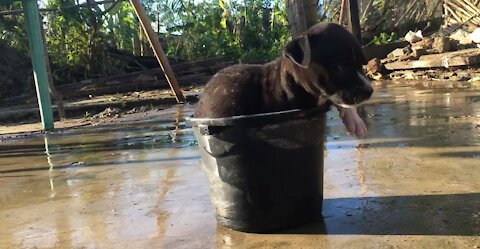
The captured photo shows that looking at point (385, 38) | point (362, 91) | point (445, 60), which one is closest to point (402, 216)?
point (362, 91)

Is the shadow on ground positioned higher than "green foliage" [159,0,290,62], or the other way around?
"green foliage" [159,0,290,62]

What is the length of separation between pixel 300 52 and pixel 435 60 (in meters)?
8.18

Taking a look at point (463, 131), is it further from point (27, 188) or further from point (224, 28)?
point (224, 28)

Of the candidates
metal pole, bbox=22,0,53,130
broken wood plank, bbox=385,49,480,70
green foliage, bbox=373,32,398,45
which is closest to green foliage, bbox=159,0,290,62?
green foliage, bbox=373,32,398,45

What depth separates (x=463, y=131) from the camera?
4543 mm

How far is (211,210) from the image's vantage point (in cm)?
307

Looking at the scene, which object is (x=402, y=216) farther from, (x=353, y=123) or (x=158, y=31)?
(x=158, y=31)

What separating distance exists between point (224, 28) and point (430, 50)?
11.2 meters

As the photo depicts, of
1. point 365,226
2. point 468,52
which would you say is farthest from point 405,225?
point 468,52

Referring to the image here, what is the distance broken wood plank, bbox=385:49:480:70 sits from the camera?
8.90 m

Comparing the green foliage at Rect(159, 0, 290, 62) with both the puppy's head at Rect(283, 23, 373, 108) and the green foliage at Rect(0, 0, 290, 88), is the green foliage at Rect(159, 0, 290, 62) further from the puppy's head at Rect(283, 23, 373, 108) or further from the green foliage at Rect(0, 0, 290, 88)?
the puppy's head at Rect(283, 23, 373, 108)

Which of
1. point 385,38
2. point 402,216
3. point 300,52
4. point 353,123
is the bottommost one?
point 402,216

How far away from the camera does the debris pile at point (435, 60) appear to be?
30.1 ft

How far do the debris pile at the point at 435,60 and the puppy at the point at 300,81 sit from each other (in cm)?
690
